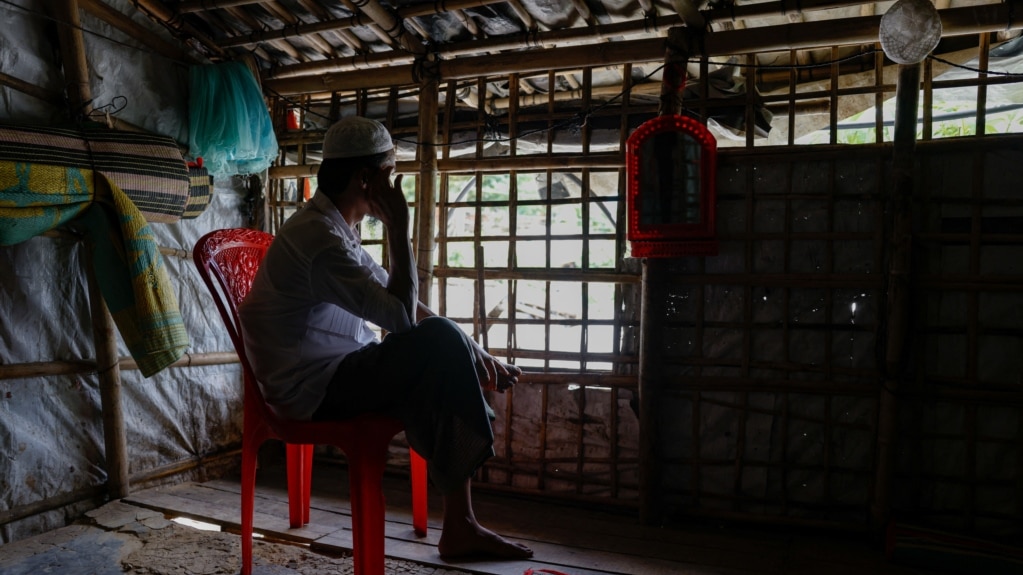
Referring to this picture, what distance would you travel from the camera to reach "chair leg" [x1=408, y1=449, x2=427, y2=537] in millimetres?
2402

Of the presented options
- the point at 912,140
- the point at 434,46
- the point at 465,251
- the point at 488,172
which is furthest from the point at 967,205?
the point at 465,251

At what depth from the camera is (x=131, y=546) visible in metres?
2.32

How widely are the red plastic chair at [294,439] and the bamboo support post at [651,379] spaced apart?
39.4 inches

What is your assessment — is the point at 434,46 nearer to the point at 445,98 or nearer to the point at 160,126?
the point at 445,98

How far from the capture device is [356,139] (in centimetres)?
200

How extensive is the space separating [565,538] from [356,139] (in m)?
1.71

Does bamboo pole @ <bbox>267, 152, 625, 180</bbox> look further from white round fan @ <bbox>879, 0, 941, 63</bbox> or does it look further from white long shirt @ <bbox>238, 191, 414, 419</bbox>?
white long shirt @ <bbox>238, 191, 414, 419</bbox>

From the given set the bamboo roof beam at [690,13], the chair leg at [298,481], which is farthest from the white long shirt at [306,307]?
the bamboo roof beam at [690,13]

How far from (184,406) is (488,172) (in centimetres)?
186

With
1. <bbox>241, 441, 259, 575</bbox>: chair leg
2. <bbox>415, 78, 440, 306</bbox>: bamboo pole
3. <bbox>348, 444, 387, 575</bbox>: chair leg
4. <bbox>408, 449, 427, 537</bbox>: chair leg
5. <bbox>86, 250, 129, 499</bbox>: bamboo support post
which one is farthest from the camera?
<bbox>415, 78, 440, 306</bbox>: bamboo pole

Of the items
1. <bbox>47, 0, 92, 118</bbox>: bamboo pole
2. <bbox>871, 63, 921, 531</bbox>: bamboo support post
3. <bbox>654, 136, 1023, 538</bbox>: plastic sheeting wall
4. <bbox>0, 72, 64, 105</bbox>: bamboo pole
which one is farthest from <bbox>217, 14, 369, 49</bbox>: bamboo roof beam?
<bbox>871, 63, 921, 531</bbox>: bamboo support post

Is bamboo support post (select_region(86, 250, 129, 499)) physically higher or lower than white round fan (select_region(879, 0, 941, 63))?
lower

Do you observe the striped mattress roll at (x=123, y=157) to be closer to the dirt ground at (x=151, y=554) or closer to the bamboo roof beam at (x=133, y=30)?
the bamboo roof beam at (x=133, y=30)

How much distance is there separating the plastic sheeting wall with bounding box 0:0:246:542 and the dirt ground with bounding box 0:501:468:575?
7.5 inches
